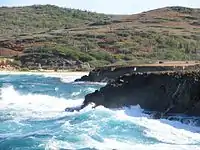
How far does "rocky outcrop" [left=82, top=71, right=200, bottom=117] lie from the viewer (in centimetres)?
3256

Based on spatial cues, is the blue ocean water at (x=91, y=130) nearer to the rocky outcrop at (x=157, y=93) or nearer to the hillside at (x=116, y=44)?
the rocky outcrop at (x=157, y=93)

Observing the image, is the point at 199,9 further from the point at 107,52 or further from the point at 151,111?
the point at 151,111

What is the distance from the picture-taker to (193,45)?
113 meters

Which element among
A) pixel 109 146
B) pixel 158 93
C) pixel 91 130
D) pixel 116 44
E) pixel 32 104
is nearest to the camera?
pixel 109 146

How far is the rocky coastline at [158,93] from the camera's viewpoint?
32562 mm

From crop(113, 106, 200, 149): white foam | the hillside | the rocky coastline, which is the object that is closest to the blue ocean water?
crop(113, 106, 200, 149): white foam

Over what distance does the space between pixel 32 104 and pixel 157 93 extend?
15.0 metres

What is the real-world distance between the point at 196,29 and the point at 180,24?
30.7 feet

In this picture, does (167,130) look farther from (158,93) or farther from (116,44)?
(116,44)

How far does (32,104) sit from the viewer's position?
47.3 meters

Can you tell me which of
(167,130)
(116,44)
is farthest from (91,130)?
(116,44)

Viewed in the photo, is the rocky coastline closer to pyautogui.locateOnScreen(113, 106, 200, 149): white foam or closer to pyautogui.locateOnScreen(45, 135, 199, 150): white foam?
pyautogui.locateOnScreen(113, 106, 200, 149): white foam

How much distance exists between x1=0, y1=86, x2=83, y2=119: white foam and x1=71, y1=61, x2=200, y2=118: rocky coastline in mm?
3307

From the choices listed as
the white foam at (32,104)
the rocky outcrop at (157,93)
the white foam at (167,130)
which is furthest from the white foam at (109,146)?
the white foam at (32,104)
